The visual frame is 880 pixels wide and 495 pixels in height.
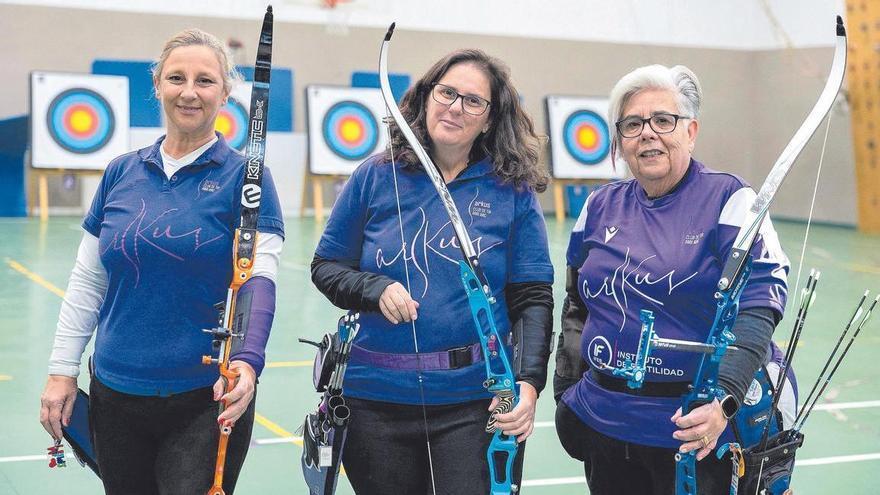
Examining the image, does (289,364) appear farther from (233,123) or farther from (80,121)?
(233,123)

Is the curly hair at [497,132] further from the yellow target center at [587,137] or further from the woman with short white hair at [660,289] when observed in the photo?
the yellow target center at [587,137]

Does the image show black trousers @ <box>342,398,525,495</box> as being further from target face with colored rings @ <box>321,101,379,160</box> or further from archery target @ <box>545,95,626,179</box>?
archery target @ <box>545,95,626,179</box>

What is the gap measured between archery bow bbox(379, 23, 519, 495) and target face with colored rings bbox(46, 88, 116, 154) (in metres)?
6.78

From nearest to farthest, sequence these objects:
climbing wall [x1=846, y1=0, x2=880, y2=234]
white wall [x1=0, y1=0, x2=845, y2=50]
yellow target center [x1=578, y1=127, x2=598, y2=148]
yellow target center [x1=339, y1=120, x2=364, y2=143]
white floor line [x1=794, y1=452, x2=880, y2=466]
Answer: white floor line [x1=794, y1=452, x2=880, y2=466], climbing wall [x1=846, y1=0, x2=880, y2=234], white wall [x1=0, y1=0, x2=845, y2=50], yellow target center [x1=339, y1=120, x2=364, y2=143], yellow target center [x1=578, y1=127, x2=598, y2=148]

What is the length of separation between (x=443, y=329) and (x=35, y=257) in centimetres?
477

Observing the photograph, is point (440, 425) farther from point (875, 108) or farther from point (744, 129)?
point (744, 129)

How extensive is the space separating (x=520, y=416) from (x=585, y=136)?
315 inches

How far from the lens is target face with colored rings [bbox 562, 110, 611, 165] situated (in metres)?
9.27

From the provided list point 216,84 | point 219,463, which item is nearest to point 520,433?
point 219,463

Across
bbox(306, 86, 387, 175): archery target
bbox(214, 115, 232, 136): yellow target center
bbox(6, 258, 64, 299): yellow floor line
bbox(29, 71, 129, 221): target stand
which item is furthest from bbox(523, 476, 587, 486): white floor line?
bbox(214, 115, 232, 136): yellow target center

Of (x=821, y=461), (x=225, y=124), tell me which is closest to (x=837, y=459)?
(x=821, y=461)

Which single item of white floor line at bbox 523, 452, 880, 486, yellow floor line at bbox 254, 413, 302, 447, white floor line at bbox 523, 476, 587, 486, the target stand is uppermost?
the target stand

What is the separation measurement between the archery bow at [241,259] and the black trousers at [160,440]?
0.03m

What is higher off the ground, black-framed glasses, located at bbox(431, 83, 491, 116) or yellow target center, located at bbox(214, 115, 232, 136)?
yellow target center, located at bbox(214, 115, 232, 136)
